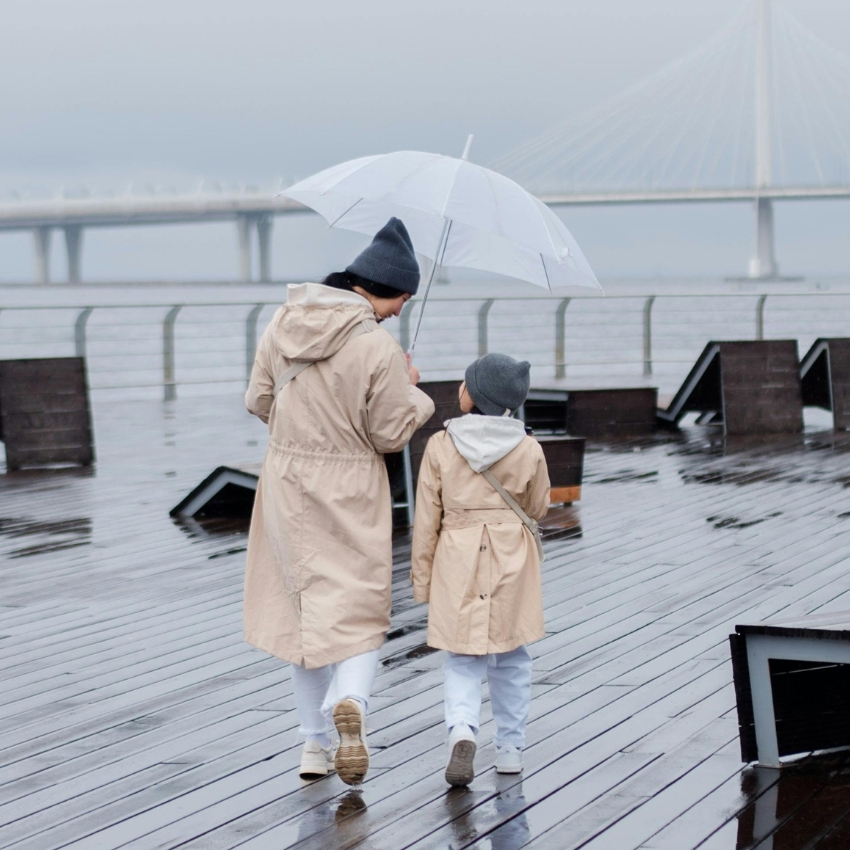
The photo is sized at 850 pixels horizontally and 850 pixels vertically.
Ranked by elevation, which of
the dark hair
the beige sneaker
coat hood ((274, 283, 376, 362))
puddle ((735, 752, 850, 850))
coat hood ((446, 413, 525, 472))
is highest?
the dark hair

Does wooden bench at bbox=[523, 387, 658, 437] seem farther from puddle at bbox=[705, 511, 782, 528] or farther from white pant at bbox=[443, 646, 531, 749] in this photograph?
white pant at bbox=[443, 646, 531, 749]

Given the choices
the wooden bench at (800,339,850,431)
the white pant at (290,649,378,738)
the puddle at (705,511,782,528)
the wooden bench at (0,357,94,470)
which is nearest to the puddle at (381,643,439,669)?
the white pant at (290,649,378,738)

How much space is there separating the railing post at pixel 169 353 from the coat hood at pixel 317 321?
1048cm

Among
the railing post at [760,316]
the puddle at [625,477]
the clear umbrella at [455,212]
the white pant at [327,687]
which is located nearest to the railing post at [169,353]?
the puddle at [625,477]

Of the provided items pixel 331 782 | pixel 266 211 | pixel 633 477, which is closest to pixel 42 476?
pixel 633 477

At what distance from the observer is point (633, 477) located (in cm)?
822

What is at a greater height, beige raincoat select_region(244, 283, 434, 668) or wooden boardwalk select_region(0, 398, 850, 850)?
beige raincoat select_region(244, 283, 434, 668)

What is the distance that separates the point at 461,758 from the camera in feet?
9.55

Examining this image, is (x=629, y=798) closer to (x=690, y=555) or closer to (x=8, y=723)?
(x=8, y=723)

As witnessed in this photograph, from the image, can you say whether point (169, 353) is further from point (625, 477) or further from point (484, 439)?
point (484, 439)

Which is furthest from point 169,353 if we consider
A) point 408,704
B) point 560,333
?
point 408,704

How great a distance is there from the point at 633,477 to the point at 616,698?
4668 mm

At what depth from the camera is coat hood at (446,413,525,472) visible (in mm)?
2973

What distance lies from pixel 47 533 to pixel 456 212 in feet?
12.9
